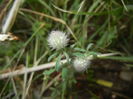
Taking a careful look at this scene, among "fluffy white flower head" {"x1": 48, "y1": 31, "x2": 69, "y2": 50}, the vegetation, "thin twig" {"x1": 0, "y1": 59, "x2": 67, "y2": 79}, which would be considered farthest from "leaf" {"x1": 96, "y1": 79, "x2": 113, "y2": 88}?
"fluffy white flower head" {"x1": 48, "y1": 31, "x2": 69, "y2": 50}

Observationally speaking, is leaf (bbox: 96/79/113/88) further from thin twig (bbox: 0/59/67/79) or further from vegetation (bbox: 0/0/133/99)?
thin twig (bbox: 0/59/67/79)

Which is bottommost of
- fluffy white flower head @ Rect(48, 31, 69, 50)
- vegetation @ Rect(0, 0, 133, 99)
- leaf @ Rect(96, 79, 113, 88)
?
leaf @ Rect(96, 79, 113, 88)

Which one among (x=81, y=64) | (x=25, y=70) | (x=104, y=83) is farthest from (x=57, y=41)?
(x=104, y=83)

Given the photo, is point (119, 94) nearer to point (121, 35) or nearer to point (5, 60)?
point (121, 35)

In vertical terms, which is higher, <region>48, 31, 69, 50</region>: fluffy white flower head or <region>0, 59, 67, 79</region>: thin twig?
<region>48, 31, 69, 50</region>: fluffy white flower head

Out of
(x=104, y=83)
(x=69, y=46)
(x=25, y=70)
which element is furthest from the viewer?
(x=104, y=83)

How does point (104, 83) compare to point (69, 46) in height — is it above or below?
below

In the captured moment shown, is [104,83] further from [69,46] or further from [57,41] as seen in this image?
[57,41]

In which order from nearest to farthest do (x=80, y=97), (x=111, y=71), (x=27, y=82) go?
(x=27, y=82)
(x=80, y=97)
(x=111, y=71)

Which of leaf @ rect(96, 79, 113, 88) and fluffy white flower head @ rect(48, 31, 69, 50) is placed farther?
leaf @ rect(96, 79, 113, 88)

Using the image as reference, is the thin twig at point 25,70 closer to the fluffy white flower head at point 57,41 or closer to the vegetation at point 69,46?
the vegetation at point 69,46

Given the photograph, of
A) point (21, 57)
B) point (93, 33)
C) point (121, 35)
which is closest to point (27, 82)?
point (21, 57)
